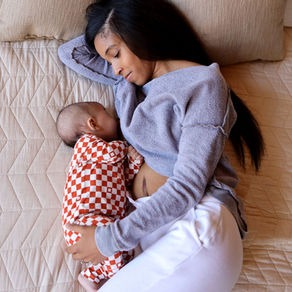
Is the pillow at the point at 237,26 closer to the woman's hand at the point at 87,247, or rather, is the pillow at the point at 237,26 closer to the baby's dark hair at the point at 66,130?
the baby's dark hair at the point at 66,130

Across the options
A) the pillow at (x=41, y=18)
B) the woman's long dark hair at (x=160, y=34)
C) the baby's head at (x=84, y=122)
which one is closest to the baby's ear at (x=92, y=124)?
the baby's head at (x=84, y=122)

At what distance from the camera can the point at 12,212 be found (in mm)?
1169

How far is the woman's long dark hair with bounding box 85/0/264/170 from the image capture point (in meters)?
1.15

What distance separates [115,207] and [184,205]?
199 mm

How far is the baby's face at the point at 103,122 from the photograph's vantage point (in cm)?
125

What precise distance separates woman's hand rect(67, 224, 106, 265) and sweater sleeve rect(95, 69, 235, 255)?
0.02 m

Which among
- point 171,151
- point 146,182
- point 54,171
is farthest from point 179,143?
point 54,171

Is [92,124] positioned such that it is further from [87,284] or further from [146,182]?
[87,284]

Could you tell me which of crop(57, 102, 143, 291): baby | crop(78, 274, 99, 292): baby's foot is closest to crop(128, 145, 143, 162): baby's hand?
crop(57, 102, 143, 291): baby

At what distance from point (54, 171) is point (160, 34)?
0.47 metres

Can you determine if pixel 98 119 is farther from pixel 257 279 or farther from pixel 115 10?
pixel 257 279

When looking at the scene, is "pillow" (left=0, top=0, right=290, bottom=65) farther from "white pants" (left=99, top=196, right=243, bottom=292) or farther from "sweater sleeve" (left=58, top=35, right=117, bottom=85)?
"white pants" (left=99, top=196, right=243, bottom=292)

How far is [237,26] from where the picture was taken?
53.3 inches

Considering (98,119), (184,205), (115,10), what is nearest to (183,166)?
(184,205)
